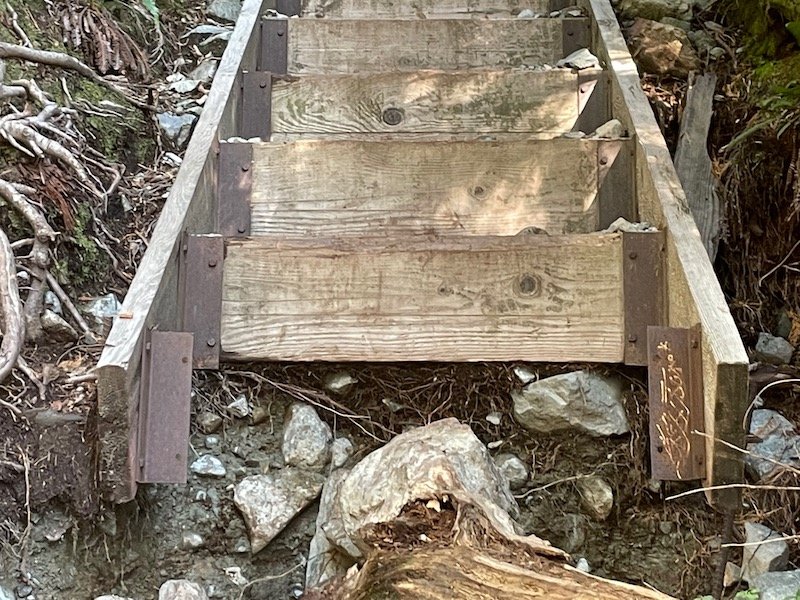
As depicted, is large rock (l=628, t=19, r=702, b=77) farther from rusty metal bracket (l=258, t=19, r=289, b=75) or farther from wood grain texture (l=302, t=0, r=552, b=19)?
rusty metal bracket (l=258, t=19, r=289, b=75)

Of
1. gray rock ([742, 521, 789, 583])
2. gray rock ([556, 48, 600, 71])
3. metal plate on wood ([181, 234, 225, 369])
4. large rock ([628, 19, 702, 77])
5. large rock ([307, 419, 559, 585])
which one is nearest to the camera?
A: large rock ([307, 419, 559, 585])

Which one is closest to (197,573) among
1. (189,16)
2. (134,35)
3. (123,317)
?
(123,317)

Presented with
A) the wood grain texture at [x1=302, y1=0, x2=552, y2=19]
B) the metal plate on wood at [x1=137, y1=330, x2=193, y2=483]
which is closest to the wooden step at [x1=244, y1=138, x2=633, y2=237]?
the metal plate on wood at [x1=137, y1=330, x2=193, y2=483]

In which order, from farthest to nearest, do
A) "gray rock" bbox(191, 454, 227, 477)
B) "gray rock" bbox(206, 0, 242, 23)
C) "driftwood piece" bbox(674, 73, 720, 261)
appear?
"gray rock" bbox(206, 0, 242, 23) < "driftwood piece" bbox(674, 73, 720, 261) < "gray rock" bbox(191, 454, 227, 477)

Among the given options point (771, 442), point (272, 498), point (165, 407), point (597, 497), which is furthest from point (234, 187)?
point (771, 442)

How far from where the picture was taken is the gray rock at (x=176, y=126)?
2.76 m

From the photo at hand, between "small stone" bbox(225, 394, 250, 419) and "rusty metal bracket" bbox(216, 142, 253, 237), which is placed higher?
"rusty metal bracket" bbox(216, 142, 253, 237)

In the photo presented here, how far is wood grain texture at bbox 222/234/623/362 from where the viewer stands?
77.1 inches

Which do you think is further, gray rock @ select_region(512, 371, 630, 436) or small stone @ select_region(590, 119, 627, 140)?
small stone @ select_region(590, 119, 627, 140)

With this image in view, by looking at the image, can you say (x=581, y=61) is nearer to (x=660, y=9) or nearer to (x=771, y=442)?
(x=660, y=9)

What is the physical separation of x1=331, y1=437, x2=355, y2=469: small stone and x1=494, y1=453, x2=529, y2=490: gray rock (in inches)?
Answer: 12.9

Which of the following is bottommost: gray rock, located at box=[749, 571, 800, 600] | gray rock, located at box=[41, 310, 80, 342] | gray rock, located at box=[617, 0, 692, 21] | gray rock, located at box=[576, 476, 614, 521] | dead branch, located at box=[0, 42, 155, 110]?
gray rock, located at box=[749, 571, 800, 600]

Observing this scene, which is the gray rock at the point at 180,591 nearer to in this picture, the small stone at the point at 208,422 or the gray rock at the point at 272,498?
the gray rock at the point at 272,498

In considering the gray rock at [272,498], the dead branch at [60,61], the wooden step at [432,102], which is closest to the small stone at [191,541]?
the gray rock at [272,498]
